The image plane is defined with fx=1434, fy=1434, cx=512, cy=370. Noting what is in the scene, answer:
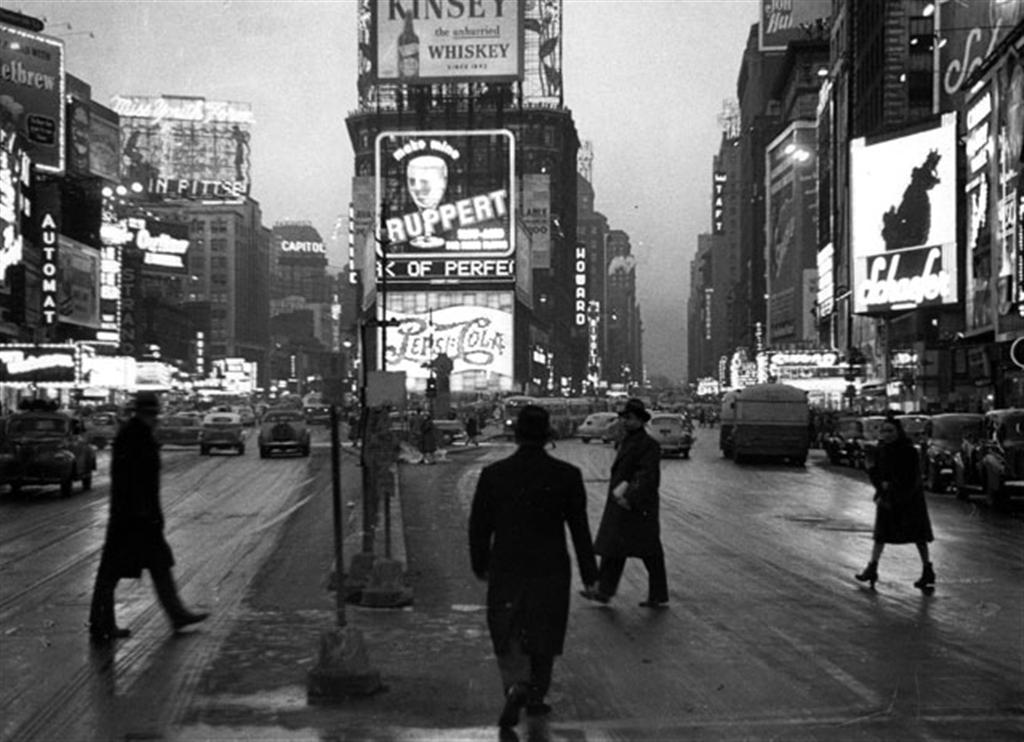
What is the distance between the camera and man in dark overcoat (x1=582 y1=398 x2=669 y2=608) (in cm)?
1228

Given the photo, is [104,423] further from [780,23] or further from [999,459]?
[780,23]

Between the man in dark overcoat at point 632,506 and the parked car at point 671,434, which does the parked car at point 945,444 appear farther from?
the man in dark overcoat at point 632,506

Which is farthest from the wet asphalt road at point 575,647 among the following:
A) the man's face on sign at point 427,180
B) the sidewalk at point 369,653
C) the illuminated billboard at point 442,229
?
the man's face on sign at point 427,180

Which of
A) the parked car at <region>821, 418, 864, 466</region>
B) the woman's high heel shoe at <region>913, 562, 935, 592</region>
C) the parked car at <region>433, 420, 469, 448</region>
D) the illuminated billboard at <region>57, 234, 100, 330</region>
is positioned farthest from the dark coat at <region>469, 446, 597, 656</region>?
the illuminated billboard at <region>57, 234, 100, 330</region>

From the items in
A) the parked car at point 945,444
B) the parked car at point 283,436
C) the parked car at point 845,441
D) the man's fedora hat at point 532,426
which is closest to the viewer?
the man's fedora hat at point 532,426

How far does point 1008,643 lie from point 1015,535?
10256 millimetres

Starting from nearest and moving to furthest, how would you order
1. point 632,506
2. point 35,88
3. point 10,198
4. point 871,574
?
point 632,506 → point 871,574 → point 10,198 → point 35,88

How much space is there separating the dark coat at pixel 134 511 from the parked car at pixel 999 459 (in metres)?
17.3

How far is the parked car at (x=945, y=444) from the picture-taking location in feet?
98.1

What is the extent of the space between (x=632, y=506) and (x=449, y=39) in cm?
8458

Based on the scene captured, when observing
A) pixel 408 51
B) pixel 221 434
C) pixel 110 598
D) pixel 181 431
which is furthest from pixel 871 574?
pixel 408 51

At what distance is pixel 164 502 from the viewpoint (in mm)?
26625

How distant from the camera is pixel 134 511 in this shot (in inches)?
433

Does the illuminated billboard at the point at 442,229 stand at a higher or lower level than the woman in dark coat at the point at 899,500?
higher
